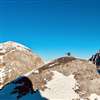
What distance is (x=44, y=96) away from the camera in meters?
75.8

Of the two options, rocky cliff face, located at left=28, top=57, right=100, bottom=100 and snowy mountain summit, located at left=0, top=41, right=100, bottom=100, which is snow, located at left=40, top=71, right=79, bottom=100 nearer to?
snowy mountain summit, located at left=0, top=41, right=100, bottom=100

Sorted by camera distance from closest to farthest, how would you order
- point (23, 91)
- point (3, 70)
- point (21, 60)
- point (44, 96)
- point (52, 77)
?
point (44, 96), point (23, 91), point (52, 77), point (3, 70), point (21, 60)

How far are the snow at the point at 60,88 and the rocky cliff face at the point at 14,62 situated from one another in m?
28.7

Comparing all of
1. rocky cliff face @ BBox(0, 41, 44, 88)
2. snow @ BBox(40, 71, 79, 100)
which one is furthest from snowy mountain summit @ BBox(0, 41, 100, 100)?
rocky cliff face @ BBox(0, 41, 44, 88)

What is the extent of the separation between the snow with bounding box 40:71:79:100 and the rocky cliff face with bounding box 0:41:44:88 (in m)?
28.7

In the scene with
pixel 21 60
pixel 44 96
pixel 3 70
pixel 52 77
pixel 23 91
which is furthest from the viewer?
pixel 21 60

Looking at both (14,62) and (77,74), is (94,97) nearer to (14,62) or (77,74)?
(77,74)

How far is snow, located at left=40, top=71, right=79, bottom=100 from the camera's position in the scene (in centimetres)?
7706

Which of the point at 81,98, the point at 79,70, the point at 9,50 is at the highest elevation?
the point at 9,50

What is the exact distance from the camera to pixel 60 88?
81.8m

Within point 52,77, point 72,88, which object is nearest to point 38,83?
point 52,77

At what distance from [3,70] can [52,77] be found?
37.5m

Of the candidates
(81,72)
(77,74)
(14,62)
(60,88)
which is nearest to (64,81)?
(60,88)

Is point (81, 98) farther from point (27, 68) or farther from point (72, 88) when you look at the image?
point (27, 68)
